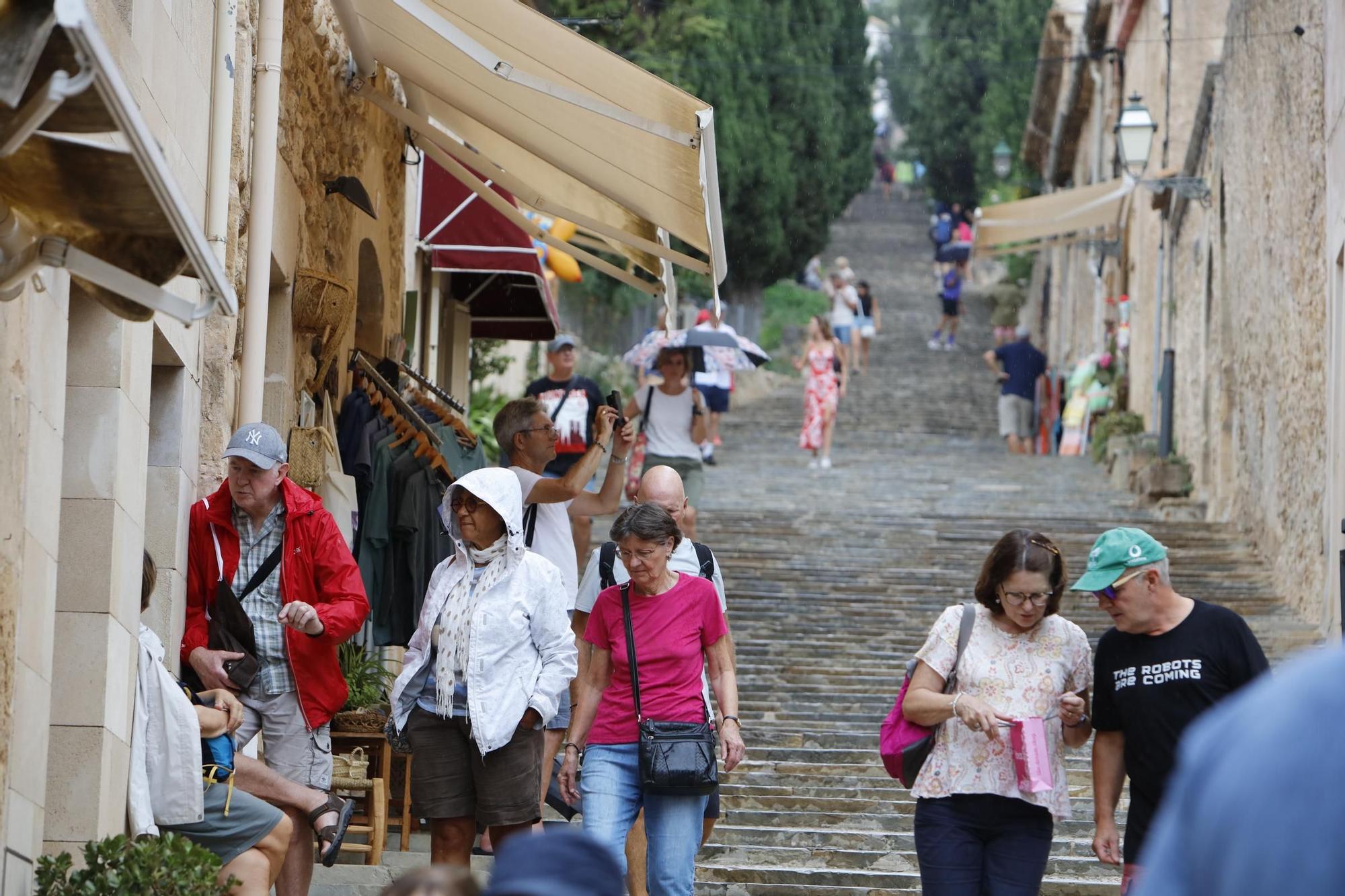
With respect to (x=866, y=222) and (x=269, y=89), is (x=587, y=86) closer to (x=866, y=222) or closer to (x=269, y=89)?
(x=269, y=89)

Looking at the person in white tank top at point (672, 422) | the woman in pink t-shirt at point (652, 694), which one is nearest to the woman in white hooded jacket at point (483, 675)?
the woman in pink t-shirt at point (652, 694)

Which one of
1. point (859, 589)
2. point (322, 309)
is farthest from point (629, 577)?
point (859, 589)

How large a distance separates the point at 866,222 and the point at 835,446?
31.2 m

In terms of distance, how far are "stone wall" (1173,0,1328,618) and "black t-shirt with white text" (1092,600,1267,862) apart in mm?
6048

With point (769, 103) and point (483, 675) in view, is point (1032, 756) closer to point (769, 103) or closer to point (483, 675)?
point (483, 675)

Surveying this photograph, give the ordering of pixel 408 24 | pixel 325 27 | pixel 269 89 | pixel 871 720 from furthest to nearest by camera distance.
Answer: pixel 871 720
pixel 325 27
pixel 408 24
pixel 269 89

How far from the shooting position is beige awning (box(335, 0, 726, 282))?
7250 mm

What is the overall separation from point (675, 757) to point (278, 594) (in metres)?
1.35

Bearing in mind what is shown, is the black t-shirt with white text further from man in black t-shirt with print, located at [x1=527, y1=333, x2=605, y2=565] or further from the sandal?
man in black t-shirt with print, located at [x1=527, y1=333, x2=605, y2=565]

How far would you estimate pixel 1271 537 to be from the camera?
13.4 m

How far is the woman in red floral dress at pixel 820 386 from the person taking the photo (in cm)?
1862

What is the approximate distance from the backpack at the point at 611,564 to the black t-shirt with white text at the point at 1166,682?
5.14 ft

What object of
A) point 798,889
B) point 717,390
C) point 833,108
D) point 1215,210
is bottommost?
point 798,889

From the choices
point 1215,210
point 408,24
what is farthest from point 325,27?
point 1215,210
